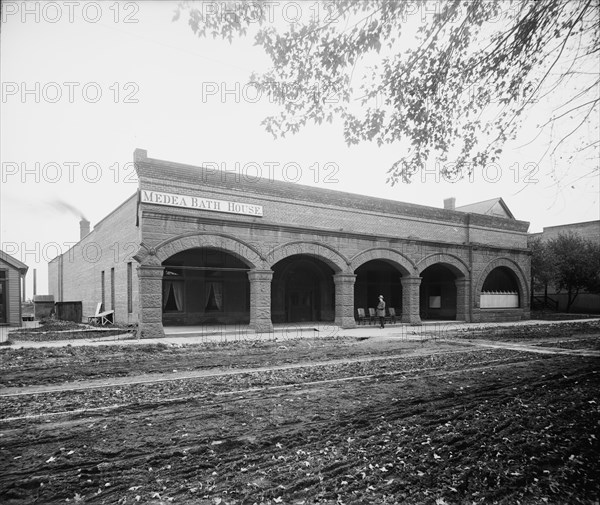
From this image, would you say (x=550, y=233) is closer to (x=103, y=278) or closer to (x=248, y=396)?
(x=103, y=278)

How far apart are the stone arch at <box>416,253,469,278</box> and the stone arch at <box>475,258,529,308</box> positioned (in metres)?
1.34

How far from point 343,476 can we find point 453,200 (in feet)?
106

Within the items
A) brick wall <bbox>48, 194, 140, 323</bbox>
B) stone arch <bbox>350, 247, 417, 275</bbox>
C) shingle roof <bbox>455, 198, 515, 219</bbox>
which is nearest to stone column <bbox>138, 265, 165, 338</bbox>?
brick wall <bbox>48, 194, 140, 323</bbox>

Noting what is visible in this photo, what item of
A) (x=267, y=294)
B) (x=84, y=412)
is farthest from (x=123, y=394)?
(x=267, y=294)

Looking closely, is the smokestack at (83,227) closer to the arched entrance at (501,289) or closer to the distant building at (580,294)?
the arched entrance at (501,289)

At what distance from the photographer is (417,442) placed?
4.05 m

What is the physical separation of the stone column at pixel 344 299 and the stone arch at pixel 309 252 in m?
0.47

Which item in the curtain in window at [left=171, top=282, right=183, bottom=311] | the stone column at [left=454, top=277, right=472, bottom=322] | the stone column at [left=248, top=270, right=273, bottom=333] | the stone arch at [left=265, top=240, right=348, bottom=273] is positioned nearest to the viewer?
the stone column at [left=248, top=270, right=273, bottom=333]

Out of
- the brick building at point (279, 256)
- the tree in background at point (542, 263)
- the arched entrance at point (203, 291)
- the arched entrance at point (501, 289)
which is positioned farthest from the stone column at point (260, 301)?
the tree in background at point (542, 263)

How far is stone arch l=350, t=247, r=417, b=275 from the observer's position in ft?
61.9

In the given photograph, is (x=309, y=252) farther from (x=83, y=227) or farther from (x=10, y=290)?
(x=83, y=227)

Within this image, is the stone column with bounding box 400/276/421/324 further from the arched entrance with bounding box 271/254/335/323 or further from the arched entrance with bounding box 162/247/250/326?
the arched entrance with bounding box 162/247/250/326

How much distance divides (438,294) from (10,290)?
2512 cm

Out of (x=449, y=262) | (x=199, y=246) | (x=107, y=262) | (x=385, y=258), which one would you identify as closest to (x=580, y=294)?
(x=449, y=262)
